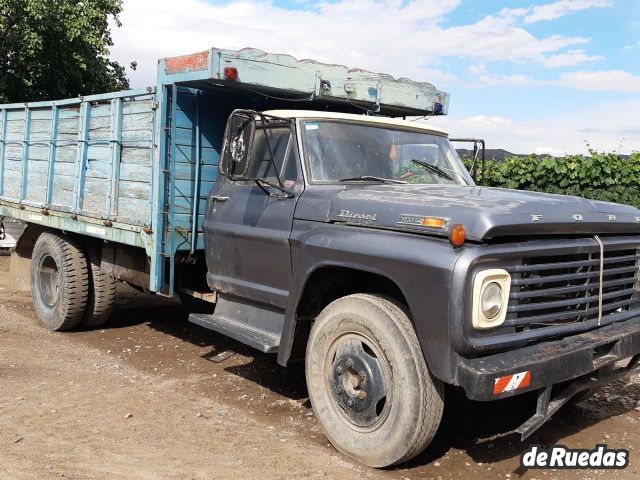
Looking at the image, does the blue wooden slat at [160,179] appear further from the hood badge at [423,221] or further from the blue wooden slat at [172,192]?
the hood badge at [423,221]

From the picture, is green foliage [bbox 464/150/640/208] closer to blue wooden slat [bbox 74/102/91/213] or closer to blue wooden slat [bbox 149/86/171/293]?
blue wooden slat [bbox 74/102/91/213]

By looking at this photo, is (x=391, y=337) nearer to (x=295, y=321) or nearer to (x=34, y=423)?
A: (x=295, y=321)

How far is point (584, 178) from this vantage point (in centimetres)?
1148

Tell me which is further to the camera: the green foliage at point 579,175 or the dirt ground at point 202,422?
the green foliage at point 579,175

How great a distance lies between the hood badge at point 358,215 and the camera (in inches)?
147

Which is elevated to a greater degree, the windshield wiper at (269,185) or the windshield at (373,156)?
the windshield at (373,156)

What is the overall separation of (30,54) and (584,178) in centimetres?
1215

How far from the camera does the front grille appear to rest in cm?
334

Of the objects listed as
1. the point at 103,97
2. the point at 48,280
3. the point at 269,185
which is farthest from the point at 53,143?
the point at 269,185

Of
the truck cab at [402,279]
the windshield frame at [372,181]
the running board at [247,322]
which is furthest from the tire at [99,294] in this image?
the windshield frame at [372,181]

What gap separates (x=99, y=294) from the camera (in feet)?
21.9

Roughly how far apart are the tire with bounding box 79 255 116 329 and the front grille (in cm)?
463

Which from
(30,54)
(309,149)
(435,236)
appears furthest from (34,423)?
(30,54)

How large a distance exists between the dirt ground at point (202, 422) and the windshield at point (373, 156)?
168 centimetres
